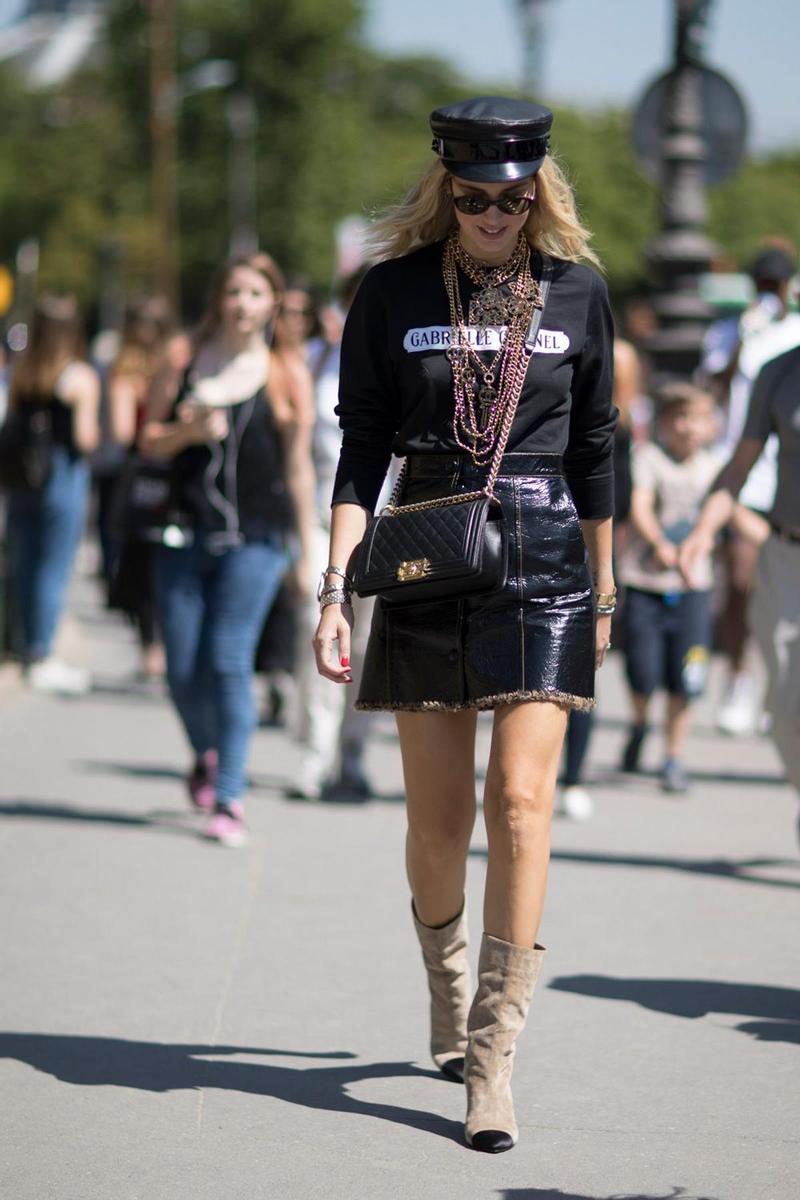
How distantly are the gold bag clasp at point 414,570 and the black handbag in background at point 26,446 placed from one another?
721 centimetres

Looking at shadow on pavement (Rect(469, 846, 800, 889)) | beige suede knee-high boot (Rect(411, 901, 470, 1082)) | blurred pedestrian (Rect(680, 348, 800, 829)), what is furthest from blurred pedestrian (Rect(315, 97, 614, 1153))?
shadow on pavement (Rect(469, 846, 800, 889))

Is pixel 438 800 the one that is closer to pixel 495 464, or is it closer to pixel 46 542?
pixel 495 464

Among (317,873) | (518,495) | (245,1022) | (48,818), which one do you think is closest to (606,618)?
(518,495)

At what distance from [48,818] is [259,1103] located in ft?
11.7

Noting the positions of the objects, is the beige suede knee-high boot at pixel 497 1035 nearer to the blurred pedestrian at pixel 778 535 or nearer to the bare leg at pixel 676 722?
the blurred pedestrian at pixel 778 535

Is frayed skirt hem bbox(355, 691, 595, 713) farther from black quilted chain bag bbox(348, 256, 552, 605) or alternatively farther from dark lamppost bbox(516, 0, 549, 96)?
dark lamppost bbox(516, 0, 549, 96)

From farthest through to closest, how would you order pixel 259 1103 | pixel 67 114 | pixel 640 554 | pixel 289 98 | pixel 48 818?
pixel 67 114, pixel 289 98, pixel 640 554, pixel 48 818, pixel 259 1103

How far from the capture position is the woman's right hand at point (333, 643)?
4.15m

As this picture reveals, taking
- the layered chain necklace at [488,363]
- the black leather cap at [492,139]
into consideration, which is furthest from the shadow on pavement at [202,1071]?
the black leather cap at [492,139]

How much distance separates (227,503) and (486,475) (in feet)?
11.1

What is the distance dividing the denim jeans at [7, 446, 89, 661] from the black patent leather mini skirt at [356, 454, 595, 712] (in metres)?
7.23

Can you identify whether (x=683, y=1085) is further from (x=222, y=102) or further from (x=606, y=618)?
(x=222, y=102)

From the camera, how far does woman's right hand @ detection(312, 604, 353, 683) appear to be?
4.15m

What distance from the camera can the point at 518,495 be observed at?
13.6 feet
